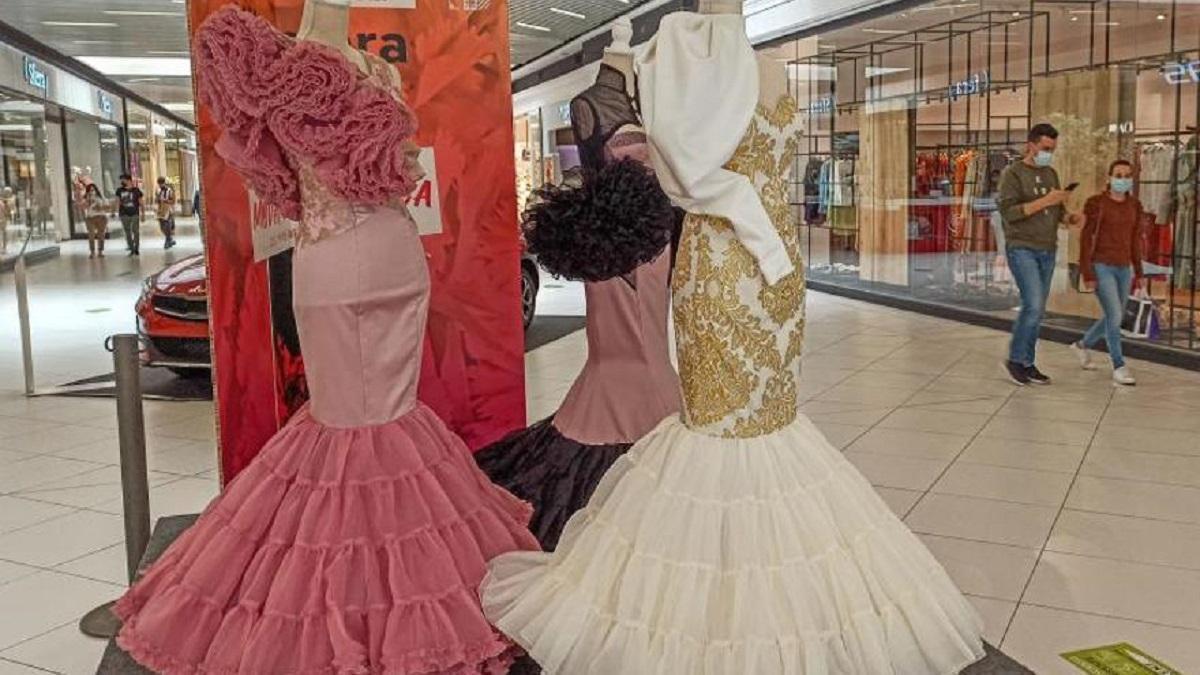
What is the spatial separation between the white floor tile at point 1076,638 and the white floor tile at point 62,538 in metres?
3.09

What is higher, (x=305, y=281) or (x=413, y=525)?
(x=305, y=281)

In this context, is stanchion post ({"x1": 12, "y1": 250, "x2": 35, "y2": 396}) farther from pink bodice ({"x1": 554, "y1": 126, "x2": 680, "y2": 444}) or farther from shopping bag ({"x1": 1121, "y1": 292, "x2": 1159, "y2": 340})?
shopping bag ({"x1": 1121, "y1": 292, "x2": 1159, "y2": 340})

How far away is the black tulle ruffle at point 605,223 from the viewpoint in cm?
289

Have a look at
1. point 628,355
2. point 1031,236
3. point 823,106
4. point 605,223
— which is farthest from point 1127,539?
point 823,106

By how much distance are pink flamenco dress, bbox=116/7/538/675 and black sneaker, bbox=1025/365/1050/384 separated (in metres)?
4.96

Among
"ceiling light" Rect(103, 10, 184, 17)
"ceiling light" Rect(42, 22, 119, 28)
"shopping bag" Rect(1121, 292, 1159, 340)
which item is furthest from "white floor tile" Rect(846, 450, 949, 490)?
"ceiling light" Rect(42, 22, 119, 28)

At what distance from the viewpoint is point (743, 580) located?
2107mm

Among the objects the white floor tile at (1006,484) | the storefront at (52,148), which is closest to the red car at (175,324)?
the white floor tile at (1006,484)

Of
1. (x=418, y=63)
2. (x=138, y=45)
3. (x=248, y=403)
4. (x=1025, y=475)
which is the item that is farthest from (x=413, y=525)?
(x=138, y=45)

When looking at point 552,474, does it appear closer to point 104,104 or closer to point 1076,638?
point 1076,638

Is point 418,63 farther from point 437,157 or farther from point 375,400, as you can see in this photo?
point 375,400

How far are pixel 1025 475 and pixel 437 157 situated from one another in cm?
277

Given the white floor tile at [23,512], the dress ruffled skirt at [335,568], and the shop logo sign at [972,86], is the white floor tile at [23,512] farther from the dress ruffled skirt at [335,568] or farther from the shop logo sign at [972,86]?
the shop logo sign at [972,86]

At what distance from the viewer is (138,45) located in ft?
56.9
